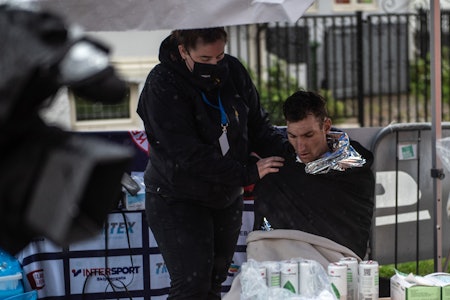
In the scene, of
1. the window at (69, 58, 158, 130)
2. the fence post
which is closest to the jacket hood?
the window at (69, 58, 158, 130)

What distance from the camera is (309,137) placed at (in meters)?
4.04

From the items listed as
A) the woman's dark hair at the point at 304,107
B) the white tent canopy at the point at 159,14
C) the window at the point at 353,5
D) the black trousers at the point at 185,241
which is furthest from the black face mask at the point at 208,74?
the window at the point at 353,5

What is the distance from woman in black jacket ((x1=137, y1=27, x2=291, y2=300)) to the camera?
149 inches

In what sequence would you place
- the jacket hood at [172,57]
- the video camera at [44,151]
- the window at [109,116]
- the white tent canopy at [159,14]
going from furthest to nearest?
the window at [109,116] → the jacket hood at [172,57] → the white tent canopy at [159,14] → the video camera at [44,151]

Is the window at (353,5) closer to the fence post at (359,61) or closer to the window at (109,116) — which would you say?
the fence post at (359,61)

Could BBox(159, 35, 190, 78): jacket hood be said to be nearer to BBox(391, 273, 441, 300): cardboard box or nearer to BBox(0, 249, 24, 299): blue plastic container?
BBox(391, 273, 441, 300): cardboard box

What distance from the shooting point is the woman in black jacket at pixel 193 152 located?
12.4 ft

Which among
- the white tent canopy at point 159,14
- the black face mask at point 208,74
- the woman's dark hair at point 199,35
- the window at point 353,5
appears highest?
the window at point 353,5

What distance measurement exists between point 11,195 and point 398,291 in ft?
7.34

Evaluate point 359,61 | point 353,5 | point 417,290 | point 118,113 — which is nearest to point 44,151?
point 417,290

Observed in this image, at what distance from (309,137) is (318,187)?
260 millimetres

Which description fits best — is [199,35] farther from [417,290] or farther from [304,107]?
[417,290]

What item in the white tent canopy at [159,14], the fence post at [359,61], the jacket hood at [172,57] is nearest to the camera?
the white tent canopy at [159,14]

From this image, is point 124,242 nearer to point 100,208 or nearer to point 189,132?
point 189,132
